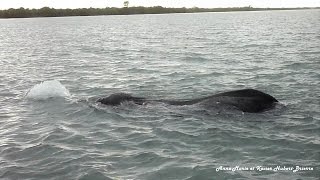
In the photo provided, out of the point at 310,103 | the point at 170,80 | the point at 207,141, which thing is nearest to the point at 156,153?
the point at 207,141

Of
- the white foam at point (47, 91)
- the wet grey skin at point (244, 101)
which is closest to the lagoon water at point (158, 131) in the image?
the white foam at point (47, 91)

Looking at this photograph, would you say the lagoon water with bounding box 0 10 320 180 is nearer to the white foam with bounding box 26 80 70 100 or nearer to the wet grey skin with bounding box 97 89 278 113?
the white foam with bounding box 26 80 70 100

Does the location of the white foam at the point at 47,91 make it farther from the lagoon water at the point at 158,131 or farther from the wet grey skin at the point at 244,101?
the wet grey skin at the point at 244,101

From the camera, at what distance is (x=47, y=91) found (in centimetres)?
2006

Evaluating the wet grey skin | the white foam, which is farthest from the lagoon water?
the wet grey skin

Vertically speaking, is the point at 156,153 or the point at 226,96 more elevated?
the point at 226,96

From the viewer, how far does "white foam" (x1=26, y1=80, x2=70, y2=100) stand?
19750 millimetres

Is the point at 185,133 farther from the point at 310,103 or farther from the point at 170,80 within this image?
the point at 170,80

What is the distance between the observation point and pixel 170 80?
2352 cm

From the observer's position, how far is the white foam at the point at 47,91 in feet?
64.8

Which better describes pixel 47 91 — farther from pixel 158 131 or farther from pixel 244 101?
pixel 244 101

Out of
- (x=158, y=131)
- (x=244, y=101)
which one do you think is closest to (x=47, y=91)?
(x=158, y=131)

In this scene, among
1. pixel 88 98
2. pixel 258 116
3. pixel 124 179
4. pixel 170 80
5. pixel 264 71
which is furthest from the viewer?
pixel 264 71

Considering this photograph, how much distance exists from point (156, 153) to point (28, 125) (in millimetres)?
5915
